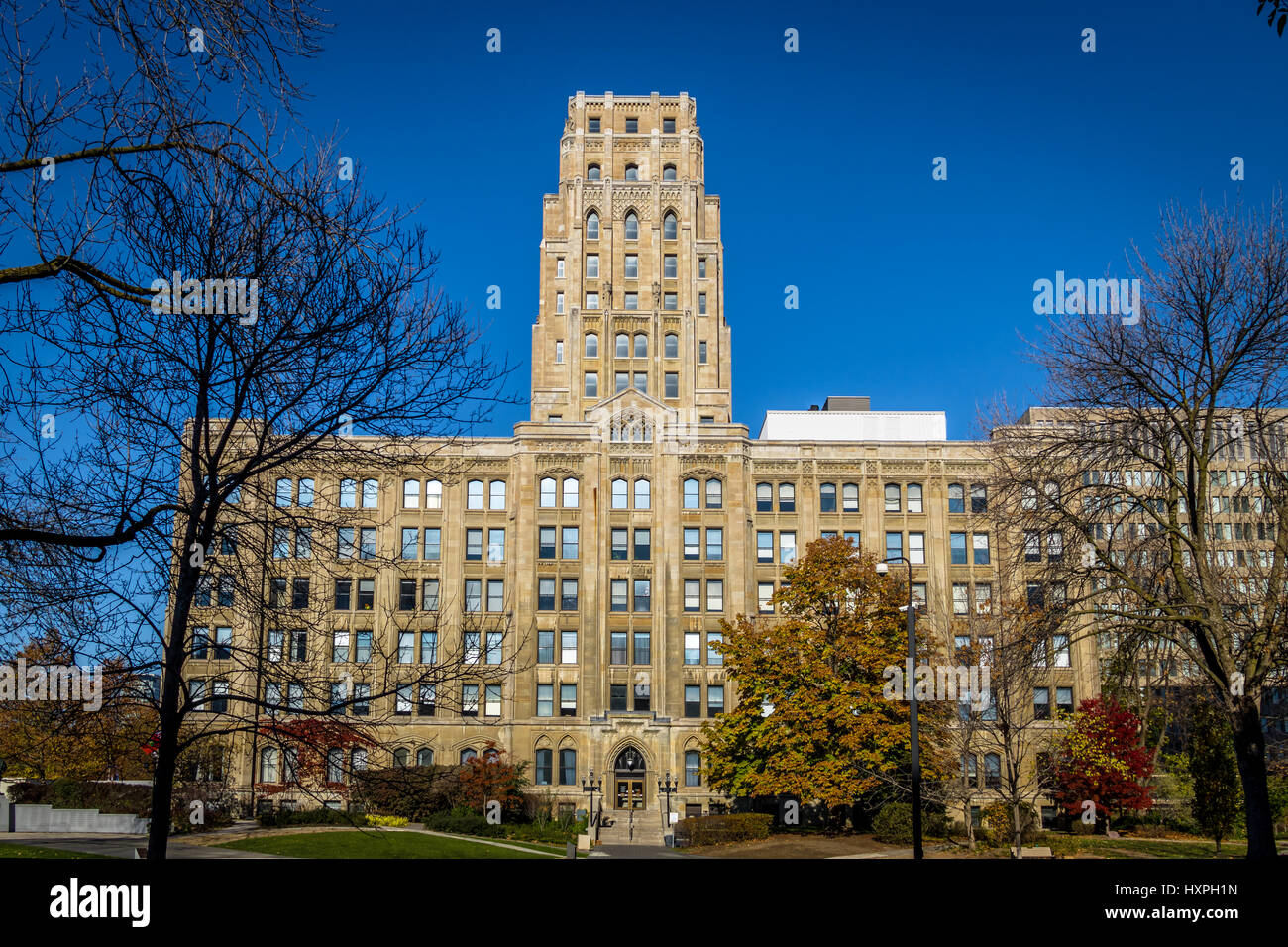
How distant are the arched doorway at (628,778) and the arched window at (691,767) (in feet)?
8.16

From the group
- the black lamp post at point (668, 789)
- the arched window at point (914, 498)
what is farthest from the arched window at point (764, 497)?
the black lamp post at point (668, 789)

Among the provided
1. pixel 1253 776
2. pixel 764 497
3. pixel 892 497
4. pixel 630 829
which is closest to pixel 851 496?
pixel 892 497

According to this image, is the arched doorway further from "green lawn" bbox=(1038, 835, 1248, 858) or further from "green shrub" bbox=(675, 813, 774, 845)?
"green lawn" bbox=(1038, 835, 1248, 858)

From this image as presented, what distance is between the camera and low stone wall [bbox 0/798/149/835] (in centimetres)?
4372

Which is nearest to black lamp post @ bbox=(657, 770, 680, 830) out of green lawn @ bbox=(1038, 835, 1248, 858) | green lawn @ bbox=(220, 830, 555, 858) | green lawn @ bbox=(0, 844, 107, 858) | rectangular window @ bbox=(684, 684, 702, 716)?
rectangular window @ bbox=(684, 684, 702, 716)

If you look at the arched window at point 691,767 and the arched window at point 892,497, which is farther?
the arched window at point 892,497

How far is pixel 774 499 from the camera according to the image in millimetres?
67000

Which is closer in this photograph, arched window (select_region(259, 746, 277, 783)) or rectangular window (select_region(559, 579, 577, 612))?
arched window (select_region(259, 746, 277, 783))

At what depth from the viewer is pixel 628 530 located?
65062 millimetres

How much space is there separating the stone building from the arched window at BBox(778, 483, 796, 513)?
0.47ft

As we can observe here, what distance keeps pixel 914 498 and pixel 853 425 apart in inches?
427

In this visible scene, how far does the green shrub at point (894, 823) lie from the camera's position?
46.7 m

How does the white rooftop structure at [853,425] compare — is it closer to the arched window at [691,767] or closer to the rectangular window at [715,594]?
the rectangular window at [715,594]
